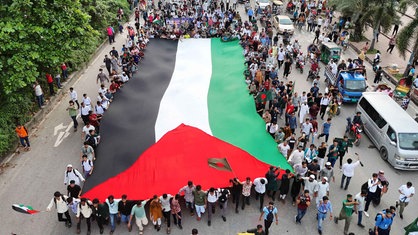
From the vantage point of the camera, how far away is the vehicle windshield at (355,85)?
18.7m

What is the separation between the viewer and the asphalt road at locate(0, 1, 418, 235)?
1155 cm

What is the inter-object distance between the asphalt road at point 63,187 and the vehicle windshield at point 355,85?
0.97 m

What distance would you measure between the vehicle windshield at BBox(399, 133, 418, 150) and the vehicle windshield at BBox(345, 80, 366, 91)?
489 centimetres

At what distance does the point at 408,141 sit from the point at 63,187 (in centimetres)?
1275

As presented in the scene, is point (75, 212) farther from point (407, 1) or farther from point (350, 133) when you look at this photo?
point (407, 1)

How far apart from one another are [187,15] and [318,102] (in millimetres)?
15372

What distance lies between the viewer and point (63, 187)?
13.3m

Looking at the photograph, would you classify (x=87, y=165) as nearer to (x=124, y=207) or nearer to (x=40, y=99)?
(x=124, y=207)

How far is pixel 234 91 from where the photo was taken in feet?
57.1

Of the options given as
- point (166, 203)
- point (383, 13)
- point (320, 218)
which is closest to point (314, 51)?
point (383, 13)

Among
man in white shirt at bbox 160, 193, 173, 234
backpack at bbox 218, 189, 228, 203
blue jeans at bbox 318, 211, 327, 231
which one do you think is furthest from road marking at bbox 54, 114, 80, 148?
blue jeans at bbox 318, 211, 327, 231

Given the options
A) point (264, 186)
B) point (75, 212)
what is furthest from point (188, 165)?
point (75, 212)

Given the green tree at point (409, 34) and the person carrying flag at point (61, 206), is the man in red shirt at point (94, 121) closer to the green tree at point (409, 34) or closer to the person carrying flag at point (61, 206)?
the person carrying flag at point (61, 206)

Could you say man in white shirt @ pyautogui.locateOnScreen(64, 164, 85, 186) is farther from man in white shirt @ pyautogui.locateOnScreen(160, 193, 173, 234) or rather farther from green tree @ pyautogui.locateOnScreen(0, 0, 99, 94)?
green tree @ pyautogui.locateOnScreen(0, 0, 99, 94)
